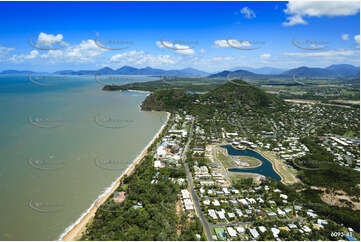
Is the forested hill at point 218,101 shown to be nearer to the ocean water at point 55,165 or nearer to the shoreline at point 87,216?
the ocean water at point 55,165

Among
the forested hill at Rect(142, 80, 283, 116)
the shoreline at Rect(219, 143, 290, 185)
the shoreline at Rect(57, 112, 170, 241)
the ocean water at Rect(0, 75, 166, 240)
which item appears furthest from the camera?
the forested hill at Rect(142, 80, 283, 116)

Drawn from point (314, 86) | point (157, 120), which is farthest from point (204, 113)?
point (314, 86)

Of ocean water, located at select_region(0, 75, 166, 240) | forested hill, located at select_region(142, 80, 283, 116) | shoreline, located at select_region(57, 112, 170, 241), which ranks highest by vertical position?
forested hill, located at select_region(142, 80, 283, 116)

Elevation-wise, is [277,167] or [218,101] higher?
[218,101]

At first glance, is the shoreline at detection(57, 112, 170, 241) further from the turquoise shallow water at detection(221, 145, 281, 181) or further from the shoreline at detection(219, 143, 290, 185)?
the shoreline at detection(219, 143, 290, 185)

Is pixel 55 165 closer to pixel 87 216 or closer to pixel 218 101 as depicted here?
pixel 87 216

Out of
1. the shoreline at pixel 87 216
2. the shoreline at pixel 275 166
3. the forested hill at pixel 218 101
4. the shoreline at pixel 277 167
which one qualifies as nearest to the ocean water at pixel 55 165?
the shoreline at pixel 87 216

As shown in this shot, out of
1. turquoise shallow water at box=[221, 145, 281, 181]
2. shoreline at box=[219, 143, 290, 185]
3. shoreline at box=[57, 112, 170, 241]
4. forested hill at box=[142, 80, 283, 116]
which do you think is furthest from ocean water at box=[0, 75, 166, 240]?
forested hill at box=[142, 80, 283, 116]

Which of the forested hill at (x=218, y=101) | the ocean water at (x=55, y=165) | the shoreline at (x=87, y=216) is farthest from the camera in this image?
the forested hill at (x=218, y=101)

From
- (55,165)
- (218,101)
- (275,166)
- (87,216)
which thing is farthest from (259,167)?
(218,101)
